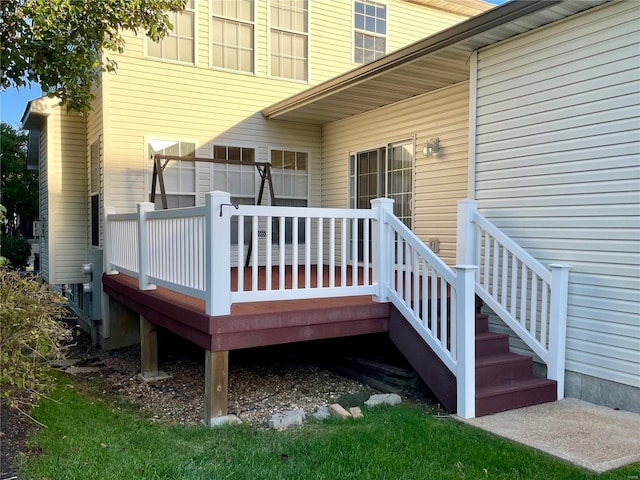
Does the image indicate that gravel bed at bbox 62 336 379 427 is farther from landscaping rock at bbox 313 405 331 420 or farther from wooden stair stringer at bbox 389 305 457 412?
wooden stair stringer at bbox 389 305 457 412

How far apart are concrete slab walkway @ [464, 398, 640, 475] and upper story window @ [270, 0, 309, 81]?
22.7ft


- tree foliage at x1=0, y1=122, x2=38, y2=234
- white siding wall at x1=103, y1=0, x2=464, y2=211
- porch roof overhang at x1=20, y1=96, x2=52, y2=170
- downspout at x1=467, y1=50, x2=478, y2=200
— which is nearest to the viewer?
downspout at x1=467, y1=50, x2=478, y2=200

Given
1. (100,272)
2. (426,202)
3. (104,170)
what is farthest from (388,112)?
(100,272)

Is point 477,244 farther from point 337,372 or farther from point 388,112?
point 388,112

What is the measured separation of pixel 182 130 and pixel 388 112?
320 centimetres

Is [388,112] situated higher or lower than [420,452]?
higher

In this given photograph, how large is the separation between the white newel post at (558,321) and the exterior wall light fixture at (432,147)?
266 centimetres

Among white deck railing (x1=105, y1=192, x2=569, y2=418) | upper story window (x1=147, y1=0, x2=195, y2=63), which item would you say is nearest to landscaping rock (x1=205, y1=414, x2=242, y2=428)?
white deck railing (x1=105, y1=192, x2=569, y2=418)

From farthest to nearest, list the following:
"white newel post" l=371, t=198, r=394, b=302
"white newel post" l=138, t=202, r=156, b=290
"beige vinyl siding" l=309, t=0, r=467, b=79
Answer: "beige vinyl siding" l=309, t=0, r=467, b=79 < "white newel post" l=138, t=202, r=156, b=290 < "white newel post" l=371, t=198, r=394, b=302

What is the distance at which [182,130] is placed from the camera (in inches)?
322

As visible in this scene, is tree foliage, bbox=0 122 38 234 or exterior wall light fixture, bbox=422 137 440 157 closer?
exterior wall light fixture, bbox=422 137 440 157

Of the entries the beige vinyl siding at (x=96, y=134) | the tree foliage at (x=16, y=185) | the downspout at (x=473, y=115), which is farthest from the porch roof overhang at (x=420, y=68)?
the tree foliage at (x=16, y=185)

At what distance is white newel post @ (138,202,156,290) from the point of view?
5859mm

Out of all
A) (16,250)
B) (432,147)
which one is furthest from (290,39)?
(16,250)
